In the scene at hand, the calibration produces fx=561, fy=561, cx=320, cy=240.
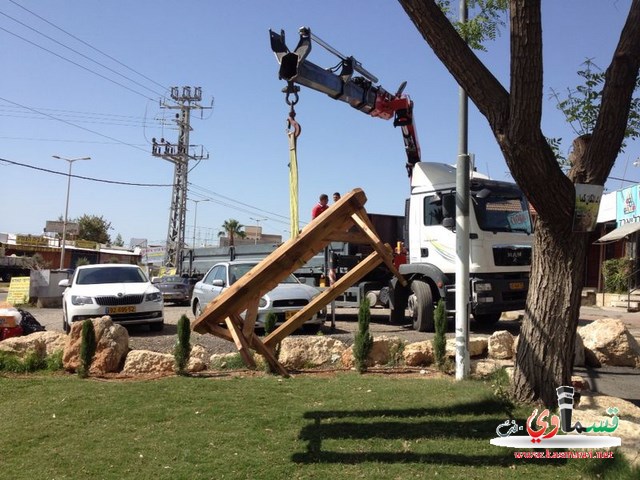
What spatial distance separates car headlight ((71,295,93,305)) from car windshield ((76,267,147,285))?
1.09 meters

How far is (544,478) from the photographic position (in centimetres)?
401

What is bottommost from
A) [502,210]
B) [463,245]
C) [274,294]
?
[274,294]

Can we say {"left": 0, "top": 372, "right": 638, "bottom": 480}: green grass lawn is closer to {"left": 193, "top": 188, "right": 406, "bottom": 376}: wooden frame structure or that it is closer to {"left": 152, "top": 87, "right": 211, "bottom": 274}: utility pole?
{"left": 193, "top": 188, "right": 406, "bottom": 376}: wooden frame structure

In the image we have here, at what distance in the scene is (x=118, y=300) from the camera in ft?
38.0

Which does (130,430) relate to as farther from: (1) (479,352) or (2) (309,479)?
(1) (479,352)

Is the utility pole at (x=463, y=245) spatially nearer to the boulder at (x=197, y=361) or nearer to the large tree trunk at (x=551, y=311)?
the large tree trunk at (x=551, y=311)

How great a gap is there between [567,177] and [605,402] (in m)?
2.37

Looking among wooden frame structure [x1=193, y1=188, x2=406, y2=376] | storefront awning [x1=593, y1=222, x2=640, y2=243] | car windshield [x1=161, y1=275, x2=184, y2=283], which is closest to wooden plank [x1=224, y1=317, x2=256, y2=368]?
wooden frame structure [x1=193, y1=188, x2=406, y2=376]

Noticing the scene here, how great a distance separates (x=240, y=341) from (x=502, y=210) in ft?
25.4

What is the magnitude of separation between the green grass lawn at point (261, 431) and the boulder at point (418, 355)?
3.43 ft

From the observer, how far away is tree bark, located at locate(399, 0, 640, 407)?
493 centimetres

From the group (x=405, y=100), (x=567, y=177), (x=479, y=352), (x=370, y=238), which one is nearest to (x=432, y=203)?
(x=405, y=100)

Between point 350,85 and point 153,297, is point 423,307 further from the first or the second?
point 153,297

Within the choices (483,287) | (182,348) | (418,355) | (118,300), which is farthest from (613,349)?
(118,300)
